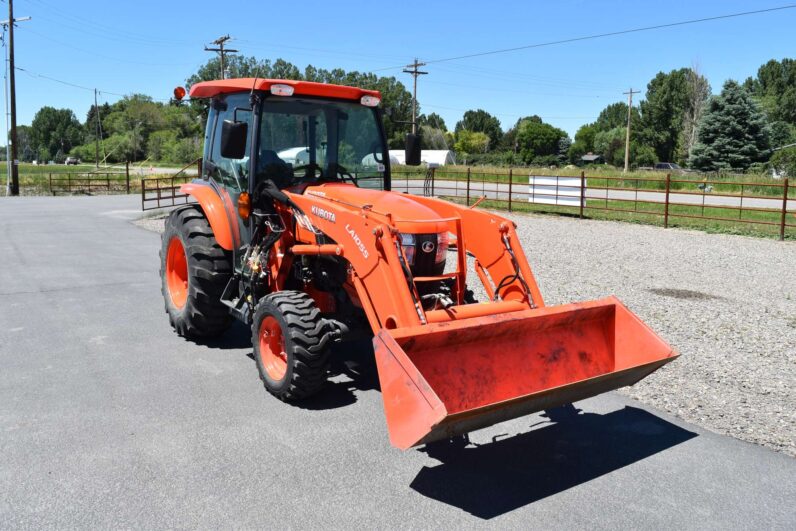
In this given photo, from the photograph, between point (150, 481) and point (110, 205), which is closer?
point (150, 481)

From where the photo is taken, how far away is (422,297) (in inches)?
194

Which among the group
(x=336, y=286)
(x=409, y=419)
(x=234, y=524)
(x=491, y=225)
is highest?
(x=491, y=225)

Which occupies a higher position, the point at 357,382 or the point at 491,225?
the point at 491,225

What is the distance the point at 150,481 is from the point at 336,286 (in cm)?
214

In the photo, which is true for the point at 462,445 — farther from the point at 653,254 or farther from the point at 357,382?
the point at 653,254

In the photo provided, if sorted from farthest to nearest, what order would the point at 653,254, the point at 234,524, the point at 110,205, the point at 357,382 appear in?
the point at 110,205, the point at 653,254, the point at 357,382, the point at 234,524

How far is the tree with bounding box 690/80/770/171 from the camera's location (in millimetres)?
41188

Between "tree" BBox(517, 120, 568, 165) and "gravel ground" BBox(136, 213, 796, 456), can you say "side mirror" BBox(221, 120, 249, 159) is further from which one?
"tree" BBox(517, 120, 568, 165)

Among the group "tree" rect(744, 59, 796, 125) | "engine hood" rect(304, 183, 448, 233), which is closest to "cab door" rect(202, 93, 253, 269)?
"engine hood" rect(304, 183, 448, 233)

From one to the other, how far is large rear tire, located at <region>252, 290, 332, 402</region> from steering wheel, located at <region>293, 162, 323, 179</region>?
1355 mm

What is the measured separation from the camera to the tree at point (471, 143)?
11356cm

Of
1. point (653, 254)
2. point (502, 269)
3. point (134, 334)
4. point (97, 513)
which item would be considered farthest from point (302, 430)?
point (653, 254)

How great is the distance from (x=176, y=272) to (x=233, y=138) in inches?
109

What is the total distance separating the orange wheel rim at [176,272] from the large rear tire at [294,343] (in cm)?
236
